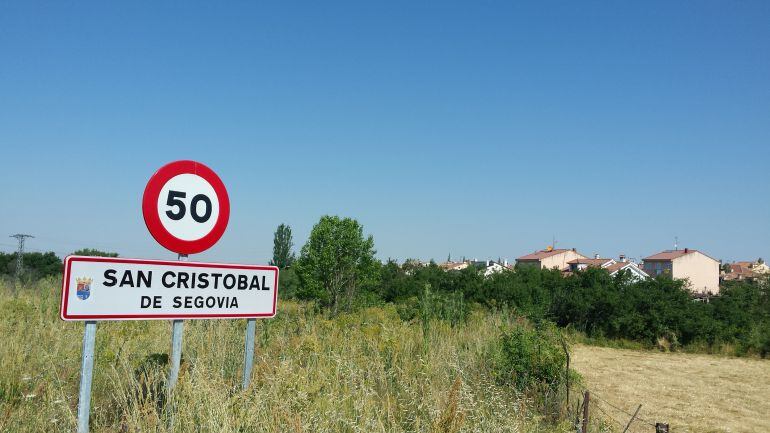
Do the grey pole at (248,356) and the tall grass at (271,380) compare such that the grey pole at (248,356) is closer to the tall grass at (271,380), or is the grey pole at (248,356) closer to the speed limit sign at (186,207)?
the tall grass at (271,380)

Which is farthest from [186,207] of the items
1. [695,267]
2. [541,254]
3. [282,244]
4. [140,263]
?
[541,254]

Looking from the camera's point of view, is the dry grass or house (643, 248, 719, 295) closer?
the dry grass

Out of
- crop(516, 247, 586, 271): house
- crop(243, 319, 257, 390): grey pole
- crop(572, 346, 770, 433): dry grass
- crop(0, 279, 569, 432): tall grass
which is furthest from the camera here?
crop(516, 247, 586, 271): house

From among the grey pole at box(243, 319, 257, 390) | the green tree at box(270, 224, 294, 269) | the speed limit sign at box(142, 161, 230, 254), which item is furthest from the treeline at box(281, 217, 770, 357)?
the green tree at box(270, 224, 294, 269)

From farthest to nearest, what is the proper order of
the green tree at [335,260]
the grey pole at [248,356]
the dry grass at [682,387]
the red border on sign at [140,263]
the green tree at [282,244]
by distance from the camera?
the green tree at [282,244] → the green tree at [335,260] → the dry grass at [682,387] → the grey pole at [248,356] → the red border on sign at [140,263]

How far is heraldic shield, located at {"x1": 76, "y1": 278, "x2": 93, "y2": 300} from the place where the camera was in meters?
3.37

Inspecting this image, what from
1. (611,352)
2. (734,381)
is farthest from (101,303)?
(611,352)

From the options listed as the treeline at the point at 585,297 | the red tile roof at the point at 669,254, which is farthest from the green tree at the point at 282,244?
the red tile roof at the point at 669,254

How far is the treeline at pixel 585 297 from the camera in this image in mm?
15242

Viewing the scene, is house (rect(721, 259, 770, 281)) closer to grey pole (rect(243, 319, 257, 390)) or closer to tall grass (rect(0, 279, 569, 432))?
tall grass (rect(0, 279, 569, 432))

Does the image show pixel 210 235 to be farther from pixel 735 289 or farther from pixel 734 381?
pixel 735 289

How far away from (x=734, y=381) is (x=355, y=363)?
398 inches

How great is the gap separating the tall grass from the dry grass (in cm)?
298

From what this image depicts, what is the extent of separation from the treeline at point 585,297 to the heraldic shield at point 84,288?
31.8 feet
